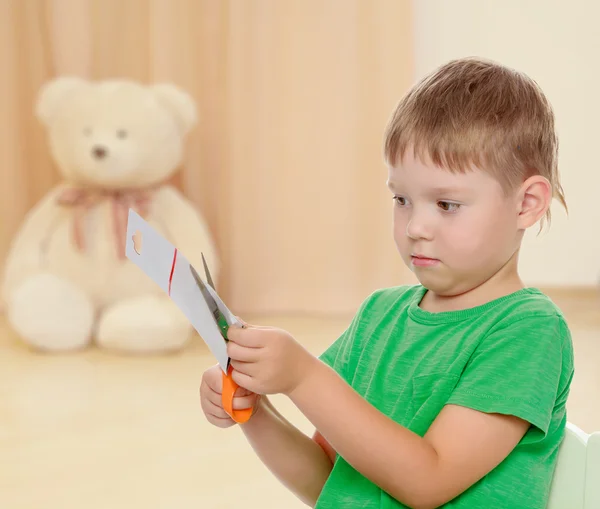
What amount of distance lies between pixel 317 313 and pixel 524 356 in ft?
6.94

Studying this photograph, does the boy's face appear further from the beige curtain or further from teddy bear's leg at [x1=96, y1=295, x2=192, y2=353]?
the beige curtain

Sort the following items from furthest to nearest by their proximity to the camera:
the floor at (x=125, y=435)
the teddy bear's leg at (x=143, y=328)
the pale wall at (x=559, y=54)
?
1. the pale wall at (x=559, y=54)
2. the teddy bear's leg at (x=143, y=328)
3. the floor at (x=125, y=435)

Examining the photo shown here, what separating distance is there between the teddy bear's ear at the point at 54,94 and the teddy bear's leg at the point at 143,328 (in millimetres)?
605

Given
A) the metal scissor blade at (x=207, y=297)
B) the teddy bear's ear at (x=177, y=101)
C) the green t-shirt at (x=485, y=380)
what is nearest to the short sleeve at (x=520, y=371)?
the green t-shirt at (x=485, y=380)

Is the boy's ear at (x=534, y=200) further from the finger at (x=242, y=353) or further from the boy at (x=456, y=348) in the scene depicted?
the finger at (x=242, y=353)

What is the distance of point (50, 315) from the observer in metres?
2.35

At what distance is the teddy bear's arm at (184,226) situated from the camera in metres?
2.52

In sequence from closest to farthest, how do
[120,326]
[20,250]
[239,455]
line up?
[239,455], [120,326], [20,250]

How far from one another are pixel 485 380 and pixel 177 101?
1.94 m

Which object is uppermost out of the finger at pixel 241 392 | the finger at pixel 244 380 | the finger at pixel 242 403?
the finger at pixel 244 380

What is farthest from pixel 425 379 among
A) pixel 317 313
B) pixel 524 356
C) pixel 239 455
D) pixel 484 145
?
pixel 317 313

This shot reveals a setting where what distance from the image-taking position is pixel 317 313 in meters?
2.83

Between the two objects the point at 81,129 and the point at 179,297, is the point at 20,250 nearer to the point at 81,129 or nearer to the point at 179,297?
the point at 81,129

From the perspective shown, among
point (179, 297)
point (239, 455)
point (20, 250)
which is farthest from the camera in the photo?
point (20, 250)
